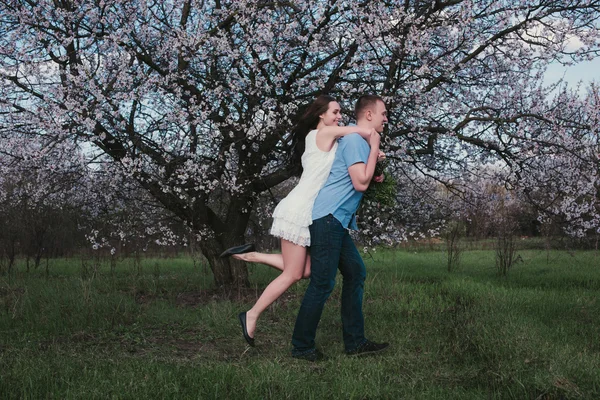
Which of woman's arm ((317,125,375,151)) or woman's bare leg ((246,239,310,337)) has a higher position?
woman's arm ((317,125,375,151))

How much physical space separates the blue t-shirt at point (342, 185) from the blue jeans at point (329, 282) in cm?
6

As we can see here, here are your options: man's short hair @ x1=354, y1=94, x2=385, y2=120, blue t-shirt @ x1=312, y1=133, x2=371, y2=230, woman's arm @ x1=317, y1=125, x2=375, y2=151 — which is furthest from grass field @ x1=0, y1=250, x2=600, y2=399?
man's short hair @ x1=354, y1=94, x2=385, y2=120

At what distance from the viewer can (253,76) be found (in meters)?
6.82

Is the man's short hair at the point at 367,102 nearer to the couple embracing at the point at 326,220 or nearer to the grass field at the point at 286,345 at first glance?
the couple embracing at the point at 326,220

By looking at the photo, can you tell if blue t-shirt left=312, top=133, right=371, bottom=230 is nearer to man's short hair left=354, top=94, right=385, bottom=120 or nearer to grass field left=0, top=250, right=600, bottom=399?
man's short hair left=354, top=94, right=385, bottom=120

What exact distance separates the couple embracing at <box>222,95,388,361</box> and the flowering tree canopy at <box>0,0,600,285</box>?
1868 millimetres

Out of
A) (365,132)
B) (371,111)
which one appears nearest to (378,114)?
(371,111)

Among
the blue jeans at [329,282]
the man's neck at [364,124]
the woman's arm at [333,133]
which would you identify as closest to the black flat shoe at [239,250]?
the blue jeans at [329,282]

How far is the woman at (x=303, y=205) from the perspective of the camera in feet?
13.6

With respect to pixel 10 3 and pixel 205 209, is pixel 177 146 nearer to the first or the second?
pixel 205 209

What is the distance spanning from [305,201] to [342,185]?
288 mm

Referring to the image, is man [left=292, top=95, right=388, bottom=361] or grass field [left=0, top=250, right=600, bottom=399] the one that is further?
man [left=292, top=95, right=388, bottom=361]

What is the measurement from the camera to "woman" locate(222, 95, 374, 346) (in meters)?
4.16

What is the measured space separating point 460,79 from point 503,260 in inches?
145
